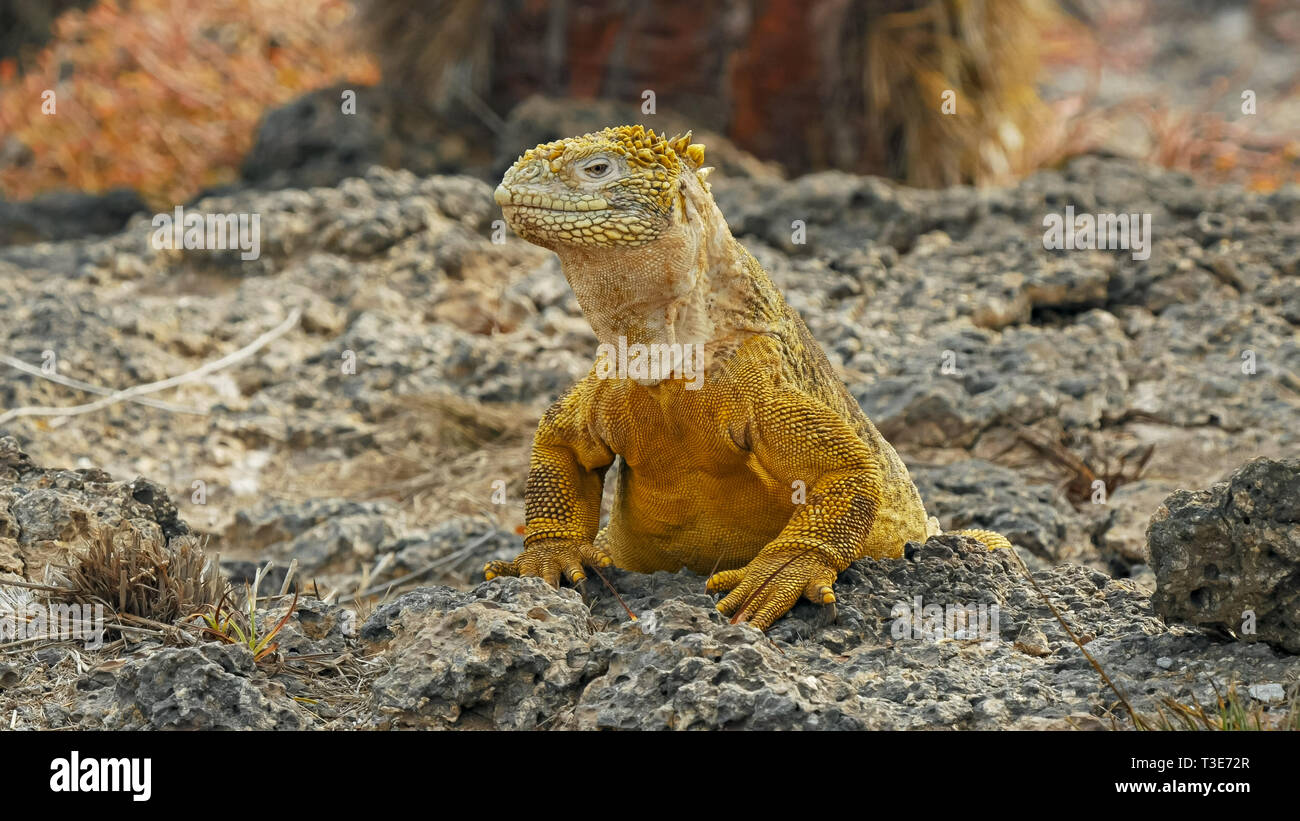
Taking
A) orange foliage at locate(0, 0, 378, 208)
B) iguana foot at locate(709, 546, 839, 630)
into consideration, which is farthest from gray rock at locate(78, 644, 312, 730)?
orange foliage at locate(0, 0, 378, 208)

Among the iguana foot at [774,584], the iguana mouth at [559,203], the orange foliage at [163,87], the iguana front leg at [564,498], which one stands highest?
the orange foliage at [163,87]

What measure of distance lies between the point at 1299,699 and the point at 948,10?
7.83 m

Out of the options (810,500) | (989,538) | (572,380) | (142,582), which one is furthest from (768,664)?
(572,380)

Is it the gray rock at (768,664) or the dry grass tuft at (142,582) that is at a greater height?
the dry grass tuft at (142,582)

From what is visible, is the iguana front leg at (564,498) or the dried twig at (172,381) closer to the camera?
the iguana front leg at (564,498)

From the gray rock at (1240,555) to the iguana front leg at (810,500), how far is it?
2.69 ft

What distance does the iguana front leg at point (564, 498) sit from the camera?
181 inches

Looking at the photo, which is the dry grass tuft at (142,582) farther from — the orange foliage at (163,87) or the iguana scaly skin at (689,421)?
the orange foliage at (163,87)

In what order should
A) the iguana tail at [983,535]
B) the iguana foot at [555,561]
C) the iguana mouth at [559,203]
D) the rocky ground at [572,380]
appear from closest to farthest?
the rocky ground at [572,380], the iguana mouth at [559,203], the iguana foot at [555,561], the iguana tail at [983,535]

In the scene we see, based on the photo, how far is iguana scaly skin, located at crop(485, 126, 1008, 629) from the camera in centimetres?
409

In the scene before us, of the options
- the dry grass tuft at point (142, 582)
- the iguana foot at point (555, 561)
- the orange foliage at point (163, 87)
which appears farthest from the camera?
the orange foliage at point (163, 87)

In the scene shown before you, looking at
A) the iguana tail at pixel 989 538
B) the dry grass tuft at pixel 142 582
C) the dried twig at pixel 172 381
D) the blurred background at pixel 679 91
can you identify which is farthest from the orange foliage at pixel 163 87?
the iguana tail at pixel 989 538

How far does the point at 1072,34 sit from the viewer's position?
770 inches

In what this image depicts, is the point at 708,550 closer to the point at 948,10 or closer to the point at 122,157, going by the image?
the point at 948,10
